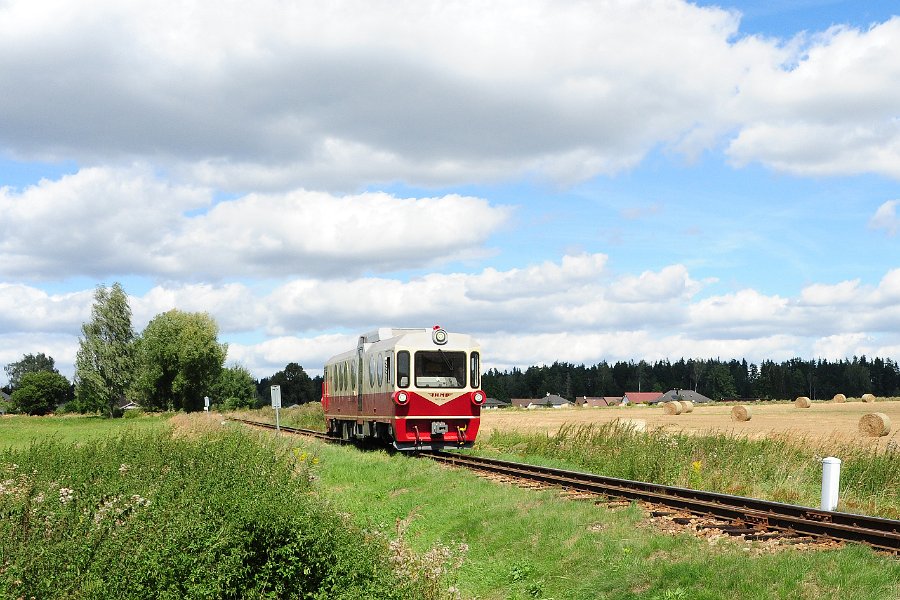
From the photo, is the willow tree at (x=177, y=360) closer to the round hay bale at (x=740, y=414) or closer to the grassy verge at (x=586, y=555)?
the round hay bale at (x=740, y=414)

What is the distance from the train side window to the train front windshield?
27cm

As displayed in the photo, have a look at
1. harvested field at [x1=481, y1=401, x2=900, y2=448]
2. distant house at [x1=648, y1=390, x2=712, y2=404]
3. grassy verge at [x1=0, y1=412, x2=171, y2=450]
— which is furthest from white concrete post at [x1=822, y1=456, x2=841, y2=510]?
distant house at [x1=648, y1=390, x2=712, y2=404]

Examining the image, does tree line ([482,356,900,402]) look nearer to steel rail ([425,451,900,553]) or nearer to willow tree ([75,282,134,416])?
willow tree ([75,282,134,416])

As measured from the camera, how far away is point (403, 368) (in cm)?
2234

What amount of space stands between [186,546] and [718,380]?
7043 inches

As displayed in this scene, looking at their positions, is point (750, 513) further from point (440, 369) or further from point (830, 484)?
point (440, 369)

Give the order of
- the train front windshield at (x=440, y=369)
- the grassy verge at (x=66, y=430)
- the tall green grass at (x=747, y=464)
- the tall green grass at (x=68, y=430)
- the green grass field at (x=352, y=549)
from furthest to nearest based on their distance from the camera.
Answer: the grassy verge at (x=66, y=430) < the tall green grass at (x=68, y=430) < the train front windshield at (x=440, y=369) < the tall green grass at (x=747, y=464) < the green grass field at (x=352, y=549)

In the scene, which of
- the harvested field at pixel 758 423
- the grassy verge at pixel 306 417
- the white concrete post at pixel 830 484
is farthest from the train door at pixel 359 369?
the grassy verge at pixel 306 417

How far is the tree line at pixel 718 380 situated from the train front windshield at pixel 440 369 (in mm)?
136125

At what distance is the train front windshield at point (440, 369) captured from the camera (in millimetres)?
22469

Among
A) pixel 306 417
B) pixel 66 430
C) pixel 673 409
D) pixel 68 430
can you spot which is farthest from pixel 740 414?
pixel 66 430

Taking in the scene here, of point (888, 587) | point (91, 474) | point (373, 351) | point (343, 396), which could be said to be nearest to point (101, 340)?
point (343, 396)

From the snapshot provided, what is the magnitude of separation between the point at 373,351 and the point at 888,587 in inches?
708

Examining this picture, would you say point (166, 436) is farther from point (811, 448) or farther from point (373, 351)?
point (811, 448)
